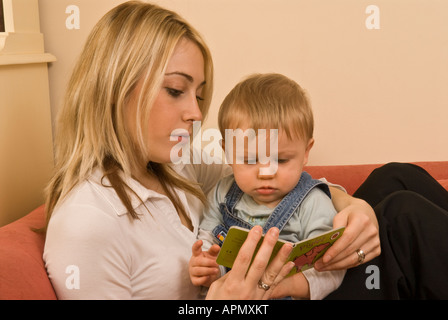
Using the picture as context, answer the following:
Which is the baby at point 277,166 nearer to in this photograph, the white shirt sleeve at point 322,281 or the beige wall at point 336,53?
the white shirt sleeve at point 322,281

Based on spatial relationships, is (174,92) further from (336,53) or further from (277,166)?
(336,53)

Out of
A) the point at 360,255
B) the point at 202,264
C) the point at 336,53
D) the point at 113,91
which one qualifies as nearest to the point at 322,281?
the point at 360,255

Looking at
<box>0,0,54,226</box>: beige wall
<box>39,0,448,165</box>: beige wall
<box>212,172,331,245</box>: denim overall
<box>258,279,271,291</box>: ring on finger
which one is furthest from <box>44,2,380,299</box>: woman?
<box>39,0,448,165</box>: beige wall

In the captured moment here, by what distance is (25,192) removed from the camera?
182 cm

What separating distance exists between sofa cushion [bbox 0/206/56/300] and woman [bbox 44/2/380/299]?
0.10 feet

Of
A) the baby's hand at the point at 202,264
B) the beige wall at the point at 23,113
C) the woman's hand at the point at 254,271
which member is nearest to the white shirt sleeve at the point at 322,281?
the woman's hand at the point at 254,271

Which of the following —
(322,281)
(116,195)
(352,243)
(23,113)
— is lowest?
(322,281)

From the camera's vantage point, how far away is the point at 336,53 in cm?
212

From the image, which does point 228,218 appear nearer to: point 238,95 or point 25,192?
→ point 238,95

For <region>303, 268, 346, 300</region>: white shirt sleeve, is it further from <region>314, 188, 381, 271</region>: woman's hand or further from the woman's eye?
the woman's eye

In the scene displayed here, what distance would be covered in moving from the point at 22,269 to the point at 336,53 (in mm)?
1520
